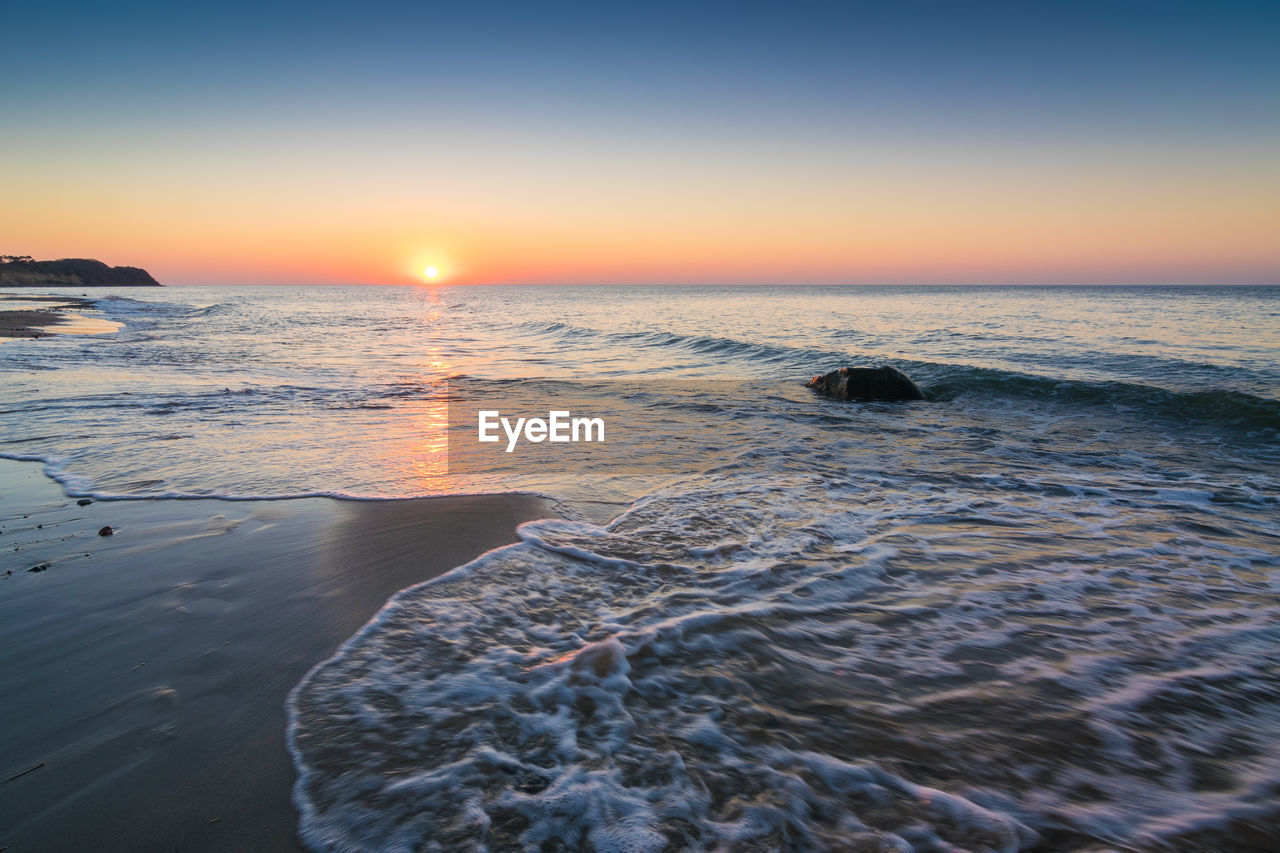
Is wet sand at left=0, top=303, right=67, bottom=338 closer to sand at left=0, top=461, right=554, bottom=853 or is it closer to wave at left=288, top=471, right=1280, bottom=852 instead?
sand at left=0, top=461, right=554, bottom=853

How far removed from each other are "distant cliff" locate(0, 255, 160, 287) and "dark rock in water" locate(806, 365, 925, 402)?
107879 mm

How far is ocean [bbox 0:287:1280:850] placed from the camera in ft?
6.89

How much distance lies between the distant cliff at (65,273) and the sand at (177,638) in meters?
107

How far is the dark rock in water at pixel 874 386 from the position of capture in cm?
1117

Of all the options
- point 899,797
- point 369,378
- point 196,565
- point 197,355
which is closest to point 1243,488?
point 899,797

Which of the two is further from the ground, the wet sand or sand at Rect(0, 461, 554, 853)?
the wet sand

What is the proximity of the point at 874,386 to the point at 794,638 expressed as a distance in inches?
355

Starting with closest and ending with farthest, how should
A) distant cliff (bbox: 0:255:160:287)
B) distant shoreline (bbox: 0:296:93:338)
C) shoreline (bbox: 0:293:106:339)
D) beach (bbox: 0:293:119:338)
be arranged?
distant shoreline (bbox: 0:296:93:338) → shoreline (bbox: 0:293:106:339) → beach (bbox: 0:293:119:338) → distant cliff (bbox: 0:255:160:287)

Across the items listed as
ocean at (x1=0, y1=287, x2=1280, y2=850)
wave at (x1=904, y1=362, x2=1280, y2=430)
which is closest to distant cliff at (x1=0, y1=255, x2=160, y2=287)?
ocean at (x1=0, y1=287, x2=1280, y2=850)

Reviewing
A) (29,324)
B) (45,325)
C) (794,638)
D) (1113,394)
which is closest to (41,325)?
(45,325)

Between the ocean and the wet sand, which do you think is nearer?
the ocean

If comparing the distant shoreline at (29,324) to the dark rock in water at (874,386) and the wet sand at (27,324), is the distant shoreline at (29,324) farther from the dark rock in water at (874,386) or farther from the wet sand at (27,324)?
the dark rock in water at (874,386)

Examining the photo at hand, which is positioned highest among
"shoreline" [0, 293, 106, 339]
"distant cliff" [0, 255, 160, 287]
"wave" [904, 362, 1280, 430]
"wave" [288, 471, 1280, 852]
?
"distant cliff" [0, 255, 160, 287]

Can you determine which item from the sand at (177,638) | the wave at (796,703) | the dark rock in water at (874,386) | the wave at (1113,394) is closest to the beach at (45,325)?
the sand at (177,638)
